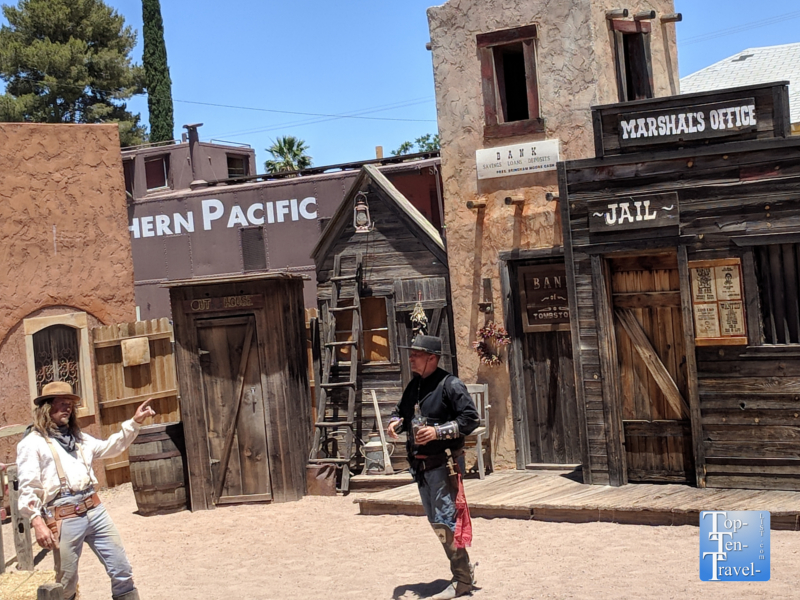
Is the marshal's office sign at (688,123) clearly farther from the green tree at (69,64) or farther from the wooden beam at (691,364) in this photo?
the green tree at (69,64)

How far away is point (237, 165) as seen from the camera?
3816 cm

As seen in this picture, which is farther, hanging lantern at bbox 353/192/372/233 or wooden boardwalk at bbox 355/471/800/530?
hanging lantern at bbox 353/192/372/233

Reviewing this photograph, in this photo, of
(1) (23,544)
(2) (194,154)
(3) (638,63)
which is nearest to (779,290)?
(3) (638,63)

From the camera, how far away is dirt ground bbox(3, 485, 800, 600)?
7980 mm

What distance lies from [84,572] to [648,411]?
5886 mm

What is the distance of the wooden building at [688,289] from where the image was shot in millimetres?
10023

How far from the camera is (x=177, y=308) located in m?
13.0

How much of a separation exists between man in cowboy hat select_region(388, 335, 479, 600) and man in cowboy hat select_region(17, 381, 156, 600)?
2005mm

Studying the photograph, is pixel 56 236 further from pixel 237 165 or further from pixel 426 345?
pixel 237 165

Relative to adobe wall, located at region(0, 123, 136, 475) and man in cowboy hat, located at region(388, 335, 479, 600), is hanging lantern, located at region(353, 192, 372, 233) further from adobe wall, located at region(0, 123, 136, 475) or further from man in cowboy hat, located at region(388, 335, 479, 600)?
man in cowboy hat, located at region(388, 335, 479, 600)

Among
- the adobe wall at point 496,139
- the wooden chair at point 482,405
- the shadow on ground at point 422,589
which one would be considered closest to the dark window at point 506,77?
the adobe wall at point 496,139

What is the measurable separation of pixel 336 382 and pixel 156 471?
2624 millimetres

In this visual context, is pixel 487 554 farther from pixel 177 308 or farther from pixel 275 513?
pixel 177 308

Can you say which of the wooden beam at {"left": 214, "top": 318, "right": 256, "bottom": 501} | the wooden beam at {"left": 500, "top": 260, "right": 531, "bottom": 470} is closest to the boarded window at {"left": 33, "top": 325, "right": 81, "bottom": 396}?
the wooden beam at {"left": 214, "top": 318, "right": 256, "bottom": 501}
